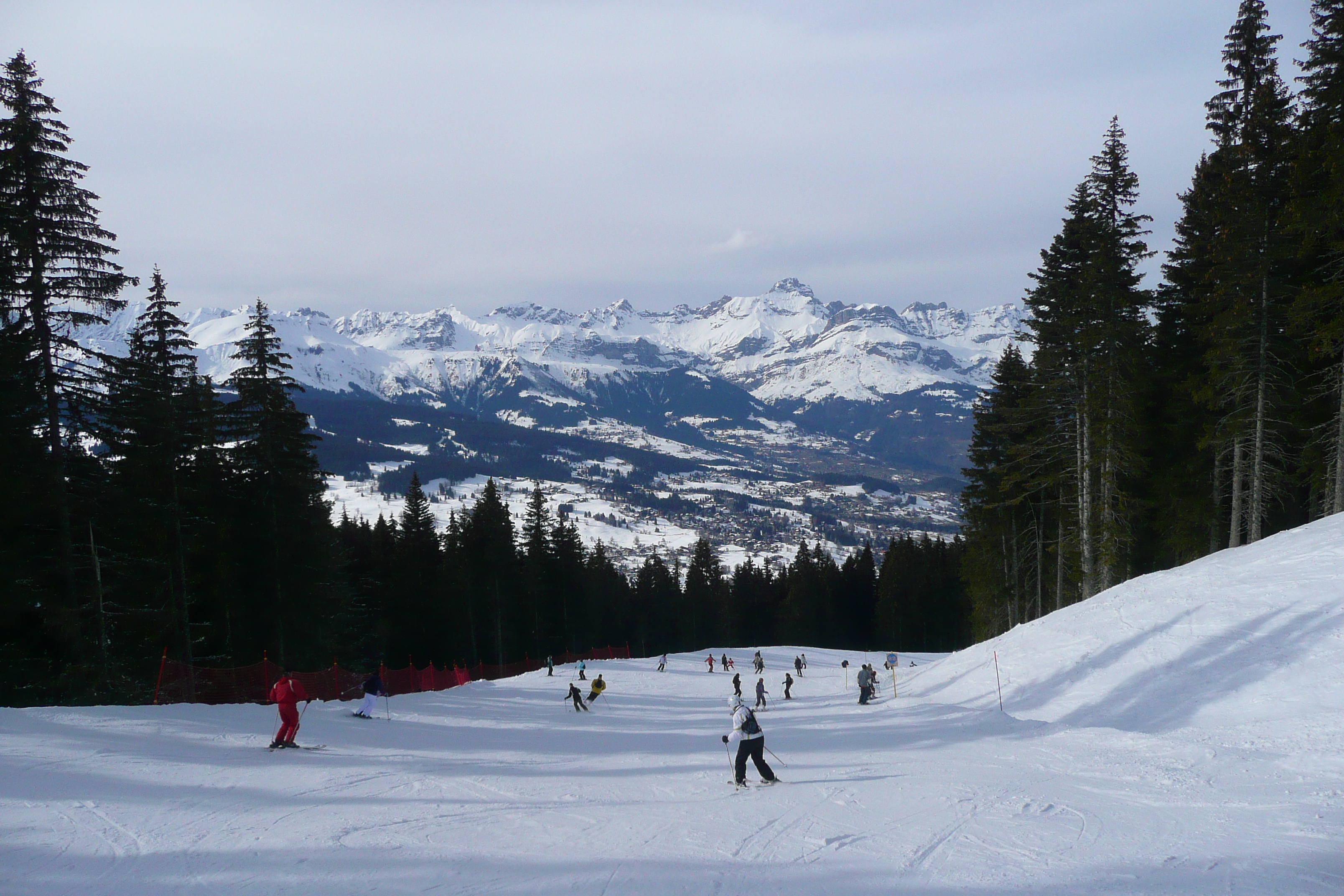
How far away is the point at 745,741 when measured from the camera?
12320 millimetres

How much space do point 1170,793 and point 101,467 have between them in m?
25.1

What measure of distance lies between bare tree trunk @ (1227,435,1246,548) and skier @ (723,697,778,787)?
20337 mm

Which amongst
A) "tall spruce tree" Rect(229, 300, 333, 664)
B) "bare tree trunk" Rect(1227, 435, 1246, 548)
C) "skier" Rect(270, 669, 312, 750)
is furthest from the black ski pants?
"tall spruce tree" Rect(229, 300, 333, 664)

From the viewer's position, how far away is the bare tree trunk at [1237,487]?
2508cm

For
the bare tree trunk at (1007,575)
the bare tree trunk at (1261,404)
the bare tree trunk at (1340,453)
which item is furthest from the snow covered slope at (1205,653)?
the bare tree trunk at (1007,575)

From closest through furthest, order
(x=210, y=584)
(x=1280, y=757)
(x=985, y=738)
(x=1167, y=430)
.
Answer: (x=1280, y=757) < (x=985, y=738) < (x=210, y=584) < (x=1167, y=430)

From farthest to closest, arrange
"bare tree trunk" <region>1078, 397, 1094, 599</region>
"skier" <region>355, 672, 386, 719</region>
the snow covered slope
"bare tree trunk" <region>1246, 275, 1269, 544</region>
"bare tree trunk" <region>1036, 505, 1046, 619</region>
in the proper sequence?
"bare tree trunk" <region>1036, 505, 1046, 619</region>
"bare tree trunk" <region>1078, 397, 1094, 599</region>
"bare tree trunk" <region>1246, 275, 1269, 544</region>
"skier" <region>355, 672, 386, 719</region>
the snow covered slope

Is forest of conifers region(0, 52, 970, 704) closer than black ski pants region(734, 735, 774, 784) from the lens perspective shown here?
No

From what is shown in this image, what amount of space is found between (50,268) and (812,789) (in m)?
20.1

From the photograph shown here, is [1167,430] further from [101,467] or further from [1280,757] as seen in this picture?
[101,467]

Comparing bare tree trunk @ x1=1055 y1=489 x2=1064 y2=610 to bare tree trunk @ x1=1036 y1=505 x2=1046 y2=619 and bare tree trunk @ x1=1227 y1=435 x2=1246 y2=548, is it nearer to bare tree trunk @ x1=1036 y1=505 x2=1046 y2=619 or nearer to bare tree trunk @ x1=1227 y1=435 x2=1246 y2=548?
bare tree trunk @ x1=1036 y1=505 x2=1046 y2=619

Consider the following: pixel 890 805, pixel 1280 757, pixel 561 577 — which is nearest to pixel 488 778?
pixel 890 805

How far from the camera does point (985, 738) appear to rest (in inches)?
655

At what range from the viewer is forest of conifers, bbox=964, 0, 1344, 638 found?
74.9ft
